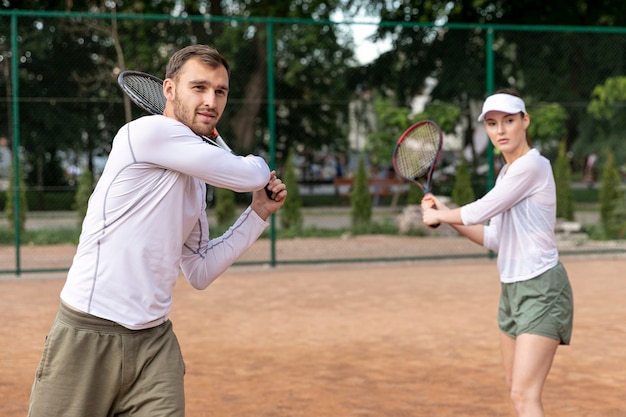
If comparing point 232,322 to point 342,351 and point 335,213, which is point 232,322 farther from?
point 335,213

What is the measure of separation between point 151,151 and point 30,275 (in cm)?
818

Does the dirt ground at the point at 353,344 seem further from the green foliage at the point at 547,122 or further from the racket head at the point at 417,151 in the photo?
the green foliage at the point at 547,122

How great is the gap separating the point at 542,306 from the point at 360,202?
1063cm

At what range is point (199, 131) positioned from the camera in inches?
105

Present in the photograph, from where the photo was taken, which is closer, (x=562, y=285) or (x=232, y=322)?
(x=562, y=285)

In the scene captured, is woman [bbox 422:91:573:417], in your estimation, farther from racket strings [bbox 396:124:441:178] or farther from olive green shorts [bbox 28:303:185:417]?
olive green shorts [bbox 28:303:185:417]

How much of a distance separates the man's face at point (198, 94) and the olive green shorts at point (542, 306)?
1.60 metres

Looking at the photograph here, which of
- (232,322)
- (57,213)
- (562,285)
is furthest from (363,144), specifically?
(562,285)

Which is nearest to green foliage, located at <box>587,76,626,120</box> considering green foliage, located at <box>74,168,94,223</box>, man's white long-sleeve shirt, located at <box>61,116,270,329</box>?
green foliage, located at <box>74,168,94,223</box>

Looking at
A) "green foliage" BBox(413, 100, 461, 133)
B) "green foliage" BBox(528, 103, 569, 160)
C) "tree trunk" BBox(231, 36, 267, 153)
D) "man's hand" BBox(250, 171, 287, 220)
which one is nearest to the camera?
"man's hand" BBox(250, 171, 287, 220)

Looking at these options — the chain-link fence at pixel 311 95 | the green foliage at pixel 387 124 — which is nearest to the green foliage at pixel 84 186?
the chain-link fence at pixel 311 95

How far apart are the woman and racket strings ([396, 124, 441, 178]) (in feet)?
2.30

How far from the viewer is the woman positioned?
3.58m

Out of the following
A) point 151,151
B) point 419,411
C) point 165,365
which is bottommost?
point 419,411
